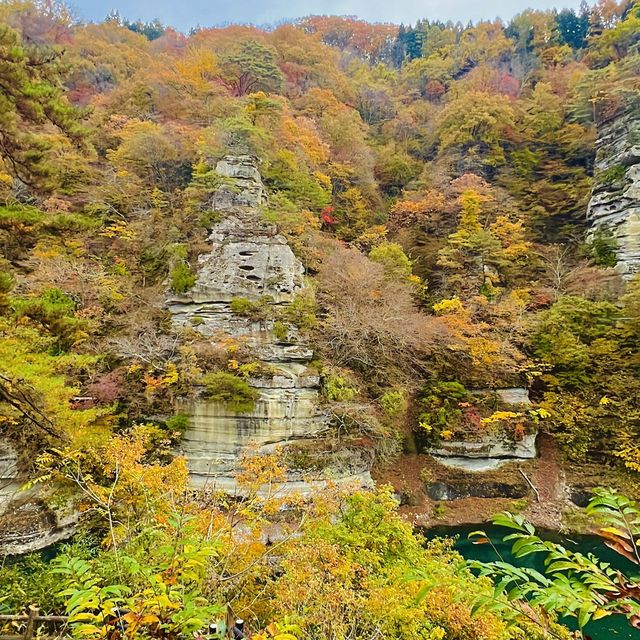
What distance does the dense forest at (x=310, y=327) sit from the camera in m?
4.96

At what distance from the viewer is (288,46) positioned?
2938cm

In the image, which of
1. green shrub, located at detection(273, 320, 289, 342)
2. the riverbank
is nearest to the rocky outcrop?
the riverbank

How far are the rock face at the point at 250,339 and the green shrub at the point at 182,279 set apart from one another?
225 millimetres

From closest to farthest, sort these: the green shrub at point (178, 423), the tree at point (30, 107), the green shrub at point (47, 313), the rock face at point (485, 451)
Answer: the tree at point (30, 107) < the green shrub at point (47, 313) < the green shrub at point (178, 423) < the rock face at point (485, 451)

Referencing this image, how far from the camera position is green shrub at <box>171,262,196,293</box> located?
14.2 m

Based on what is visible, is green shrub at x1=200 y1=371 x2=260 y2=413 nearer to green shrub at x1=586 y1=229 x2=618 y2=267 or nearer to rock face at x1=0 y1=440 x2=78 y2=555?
rock face at x1=0 y1=440 x2=78 y2=555

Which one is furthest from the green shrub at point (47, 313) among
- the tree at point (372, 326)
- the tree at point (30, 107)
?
the tree at point (372, 326)

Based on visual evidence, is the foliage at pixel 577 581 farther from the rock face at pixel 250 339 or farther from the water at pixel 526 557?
the water at pixel 526 557

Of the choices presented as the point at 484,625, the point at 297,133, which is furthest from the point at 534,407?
the point at 297,133

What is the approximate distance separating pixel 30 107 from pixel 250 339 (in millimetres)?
9331

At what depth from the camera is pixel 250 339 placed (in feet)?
44.5

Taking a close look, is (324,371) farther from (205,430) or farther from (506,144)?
(506,144)

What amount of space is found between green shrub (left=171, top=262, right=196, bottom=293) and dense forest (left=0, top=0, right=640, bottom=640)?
8cm

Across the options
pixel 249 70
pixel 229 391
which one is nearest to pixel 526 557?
pixel 229 391
